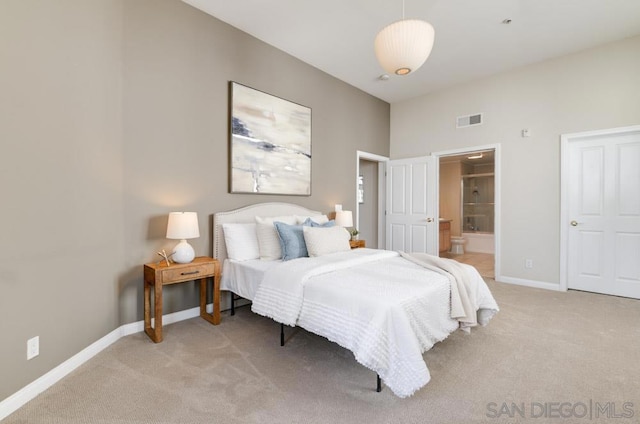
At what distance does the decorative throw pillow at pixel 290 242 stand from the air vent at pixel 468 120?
140 inches

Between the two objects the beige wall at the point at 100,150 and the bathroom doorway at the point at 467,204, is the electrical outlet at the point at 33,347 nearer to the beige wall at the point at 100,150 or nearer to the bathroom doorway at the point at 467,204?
the beige wall at the point at 100,150

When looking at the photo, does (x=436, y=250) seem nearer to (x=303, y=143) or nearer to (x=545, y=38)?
(x=303, y=143)

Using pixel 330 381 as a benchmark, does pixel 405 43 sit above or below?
above

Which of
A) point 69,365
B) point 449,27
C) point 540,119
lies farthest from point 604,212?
point 69,365

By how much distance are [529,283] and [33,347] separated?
540cm

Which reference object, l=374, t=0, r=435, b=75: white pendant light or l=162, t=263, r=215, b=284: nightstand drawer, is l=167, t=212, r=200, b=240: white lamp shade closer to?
l=162, t=263, r=215, b=284: nightstand drawer

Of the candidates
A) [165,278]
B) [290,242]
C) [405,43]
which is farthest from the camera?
[290,242]

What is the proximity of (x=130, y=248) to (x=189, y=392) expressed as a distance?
4.76 feet

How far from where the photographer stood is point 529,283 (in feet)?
14.2

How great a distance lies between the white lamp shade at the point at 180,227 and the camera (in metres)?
2.61

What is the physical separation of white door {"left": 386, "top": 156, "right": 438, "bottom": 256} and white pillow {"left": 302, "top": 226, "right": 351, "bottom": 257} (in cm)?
252

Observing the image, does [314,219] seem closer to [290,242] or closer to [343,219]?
[343,219]

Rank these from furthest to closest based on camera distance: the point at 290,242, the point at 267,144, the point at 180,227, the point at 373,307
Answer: the point at 267,144 → the point at 290,242 → the point at 180,227 → the point at 373,307

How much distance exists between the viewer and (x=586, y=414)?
1.63m
